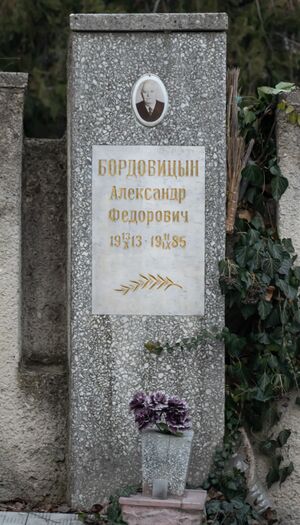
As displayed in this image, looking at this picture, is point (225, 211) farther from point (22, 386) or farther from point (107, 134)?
point (22, 386)

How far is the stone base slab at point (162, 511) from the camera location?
5301mm

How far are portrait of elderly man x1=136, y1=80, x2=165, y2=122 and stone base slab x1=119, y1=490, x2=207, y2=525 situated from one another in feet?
6.44

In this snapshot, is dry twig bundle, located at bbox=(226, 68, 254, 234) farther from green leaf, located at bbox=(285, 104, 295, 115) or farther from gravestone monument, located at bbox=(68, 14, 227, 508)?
green leaf, located at bbox=(285, 104, 295, 115)

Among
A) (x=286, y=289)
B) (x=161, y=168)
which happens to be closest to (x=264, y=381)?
(x=286, y=289)

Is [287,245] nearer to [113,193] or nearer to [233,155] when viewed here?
[233,155]

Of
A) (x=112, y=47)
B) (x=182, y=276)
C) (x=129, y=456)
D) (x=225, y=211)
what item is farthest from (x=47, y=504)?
(x=112, y=47)

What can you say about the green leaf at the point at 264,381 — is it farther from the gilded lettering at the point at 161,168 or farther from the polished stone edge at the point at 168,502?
the gilded lettering at the point at 161,168

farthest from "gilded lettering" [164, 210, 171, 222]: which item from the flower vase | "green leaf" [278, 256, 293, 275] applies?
the flower vase

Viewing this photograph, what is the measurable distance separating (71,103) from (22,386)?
5.00 ft

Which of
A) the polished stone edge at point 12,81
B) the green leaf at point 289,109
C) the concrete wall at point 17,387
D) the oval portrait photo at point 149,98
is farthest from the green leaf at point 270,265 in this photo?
the polished stone edge at point 12,81

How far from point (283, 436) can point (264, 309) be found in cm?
70

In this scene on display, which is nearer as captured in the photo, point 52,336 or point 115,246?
point 115,246

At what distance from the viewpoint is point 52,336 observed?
6.50 metres

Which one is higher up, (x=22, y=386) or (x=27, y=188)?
(x=27, y=188)
